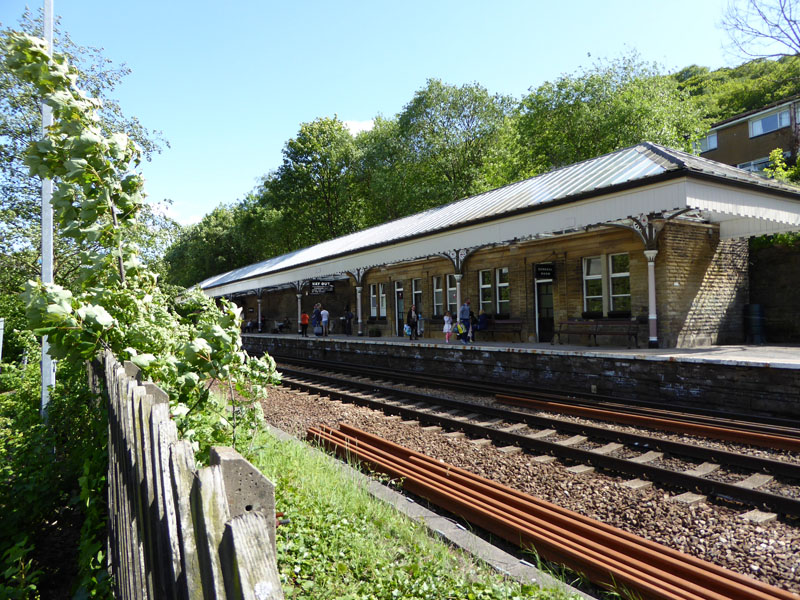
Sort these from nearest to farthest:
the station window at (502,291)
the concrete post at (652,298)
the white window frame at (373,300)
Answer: the concrete post at (652,298) < the station window at (502,291) < the white window frame at (373,300)

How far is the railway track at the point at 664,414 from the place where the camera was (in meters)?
7.08

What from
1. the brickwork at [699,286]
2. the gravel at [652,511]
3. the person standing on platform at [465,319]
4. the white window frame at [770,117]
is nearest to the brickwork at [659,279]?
the brickwork at [699,286]

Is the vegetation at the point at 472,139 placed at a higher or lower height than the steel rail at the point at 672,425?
higher

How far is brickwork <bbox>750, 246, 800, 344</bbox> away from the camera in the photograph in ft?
53.2

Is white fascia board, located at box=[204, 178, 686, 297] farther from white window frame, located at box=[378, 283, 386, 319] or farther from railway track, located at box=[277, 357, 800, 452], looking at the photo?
railway track, located at box=[277, 357, 800, 452]

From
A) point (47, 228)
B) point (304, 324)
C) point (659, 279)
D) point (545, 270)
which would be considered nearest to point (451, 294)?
point (545, 270)

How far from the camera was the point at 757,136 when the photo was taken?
33406 millimetres

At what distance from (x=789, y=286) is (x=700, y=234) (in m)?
4.03

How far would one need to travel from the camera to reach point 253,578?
44.0 inches

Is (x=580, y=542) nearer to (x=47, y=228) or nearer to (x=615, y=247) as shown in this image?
(x=47, y=228)

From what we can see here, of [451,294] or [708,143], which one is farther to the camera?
[708,143]

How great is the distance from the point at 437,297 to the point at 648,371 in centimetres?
1278

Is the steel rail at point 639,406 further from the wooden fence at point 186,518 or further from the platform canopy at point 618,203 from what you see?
the wooden fence at point 186,518

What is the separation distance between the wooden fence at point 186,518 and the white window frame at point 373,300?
2497 centimetres
